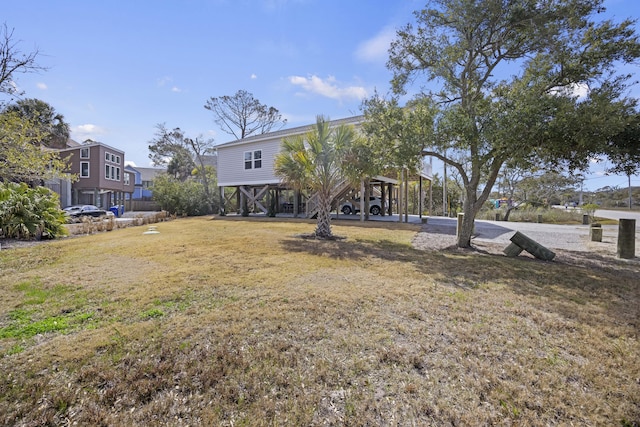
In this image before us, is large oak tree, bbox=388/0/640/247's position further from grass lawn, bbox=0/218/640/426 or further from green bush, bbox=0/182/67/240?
green bush, bbox=0/182/67/240

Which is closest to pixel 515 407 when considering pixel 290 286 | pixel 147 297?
pixel 290 286

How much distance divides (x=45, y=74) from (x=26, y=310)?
758cm

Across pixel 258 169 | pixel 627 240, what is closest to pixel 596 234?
pixel 627 240

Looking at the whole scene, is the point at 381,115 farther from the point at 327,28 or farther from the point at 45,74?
the point at 45,74

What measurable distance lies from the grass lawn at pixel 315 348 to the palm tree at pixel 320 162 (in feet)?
15.2

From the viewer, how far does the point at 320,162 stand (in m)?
9.55

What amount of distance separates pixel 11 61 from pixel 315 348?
419 inches

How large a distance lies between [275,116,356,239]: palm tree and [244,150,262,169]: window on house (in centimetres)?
974

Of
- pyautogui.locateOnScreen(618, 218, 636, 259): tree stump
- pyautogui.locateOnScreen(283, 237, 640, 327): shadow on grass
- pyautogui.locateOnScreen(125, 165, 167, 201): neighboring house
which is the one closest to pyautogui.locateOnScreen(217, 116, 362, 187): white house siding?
pyautogui.locateOnScreen(283, 237, 640, 327): shadow on grass

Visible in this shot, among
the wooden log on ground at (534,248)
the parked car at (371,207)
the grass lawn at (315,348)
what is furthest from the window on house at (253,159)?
the wooden log on ground at (534,248)

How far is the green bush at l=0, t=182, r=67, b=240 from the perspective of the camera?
377 inches

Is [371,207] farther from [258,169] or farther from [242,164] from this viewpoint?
[242,164]

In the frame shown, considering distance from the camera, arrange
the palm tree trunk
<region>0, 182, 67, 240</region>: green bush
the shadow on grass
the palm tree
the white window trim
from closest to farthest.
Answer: the shadow on grass < the palm tree < <region>0, 182, 67, 240</region>: green bush < the palm tree trunk < the white window trim

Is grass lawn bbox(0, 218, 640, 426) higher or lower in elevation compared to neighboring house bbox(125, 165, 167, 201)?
lower
